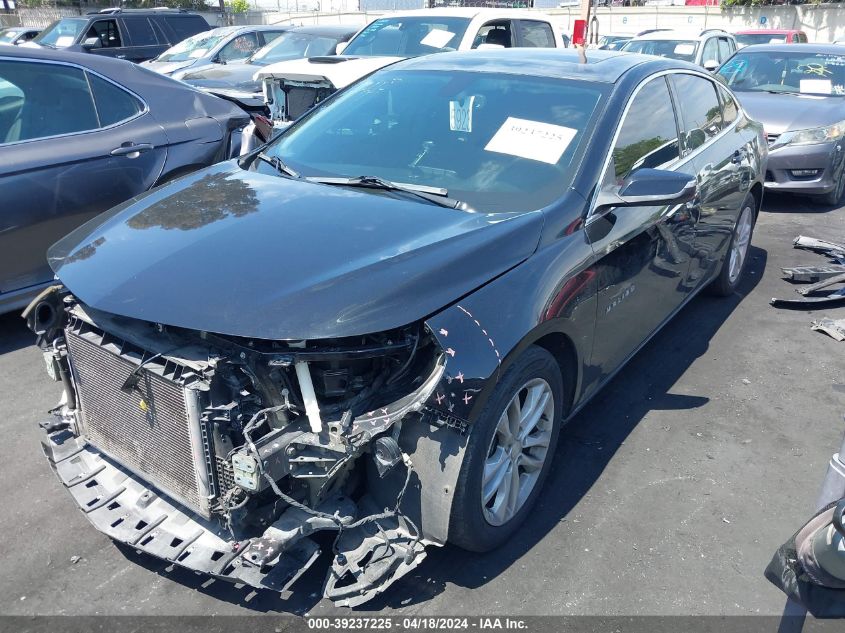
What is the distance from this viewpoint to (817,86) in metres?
8.66

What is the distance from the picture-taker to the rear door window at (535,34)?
8.78 m

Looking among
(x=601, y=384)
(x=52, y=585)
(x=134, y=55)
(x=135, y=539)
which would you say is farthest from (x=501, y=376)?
(x=134, y=55)

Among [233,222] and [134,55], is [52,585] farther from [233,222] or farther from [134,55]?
[134,55]

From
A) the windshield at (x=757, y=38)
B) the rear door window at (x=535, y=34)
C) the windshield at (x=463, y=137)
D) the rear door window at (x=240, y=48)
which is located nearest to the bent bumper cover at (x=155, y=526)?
the windshield at (x=463, y=137)

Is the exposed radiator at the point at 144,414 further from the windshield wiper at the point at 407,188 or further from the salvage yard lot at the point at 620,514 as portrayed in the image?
the windshield wiper at the point at 407,188

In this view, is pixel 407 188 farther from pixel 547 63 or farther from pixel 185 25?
pixel 185 25

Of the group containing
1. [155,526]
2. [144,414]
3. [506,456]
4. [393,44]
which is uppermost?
[393,44]

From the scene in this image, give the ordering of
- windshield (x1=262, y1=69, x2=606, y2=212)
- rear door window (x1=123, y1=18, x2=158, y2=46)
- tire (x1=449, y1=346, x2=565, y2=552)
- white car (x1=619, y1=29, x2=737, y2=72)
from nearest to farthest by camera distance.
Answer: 1. tire (x1=449, y1=346, x2=565, y2=552)
2. windshield (x1=262, y1=69, x2=606, y2=212)
3. white car (x1=619, y1=29, x2=737, y2=72)
4. rear door window (x1=123, y1=18, x2=158, y2=46)

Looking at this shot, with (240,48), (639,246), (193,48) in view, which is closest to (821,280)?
(639,246)

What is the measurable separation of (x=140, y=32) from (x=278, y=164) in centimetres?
1312

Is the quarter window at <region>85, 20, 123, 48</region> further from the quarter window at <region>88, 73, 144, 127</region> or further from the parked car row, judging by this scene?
the parked car row

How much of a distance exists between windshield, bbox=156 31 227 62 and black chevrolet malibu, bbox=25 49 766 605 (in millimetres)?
10440

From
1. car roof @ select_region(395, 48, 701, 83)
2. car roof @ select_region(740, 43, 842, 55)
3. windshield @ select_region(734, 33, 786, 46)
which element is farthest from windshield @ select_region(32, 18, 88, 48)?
windshield @ select_region(734, 33, 786, 46)

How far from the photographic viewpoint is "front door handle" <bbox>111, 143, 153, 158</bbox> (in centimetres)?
481
